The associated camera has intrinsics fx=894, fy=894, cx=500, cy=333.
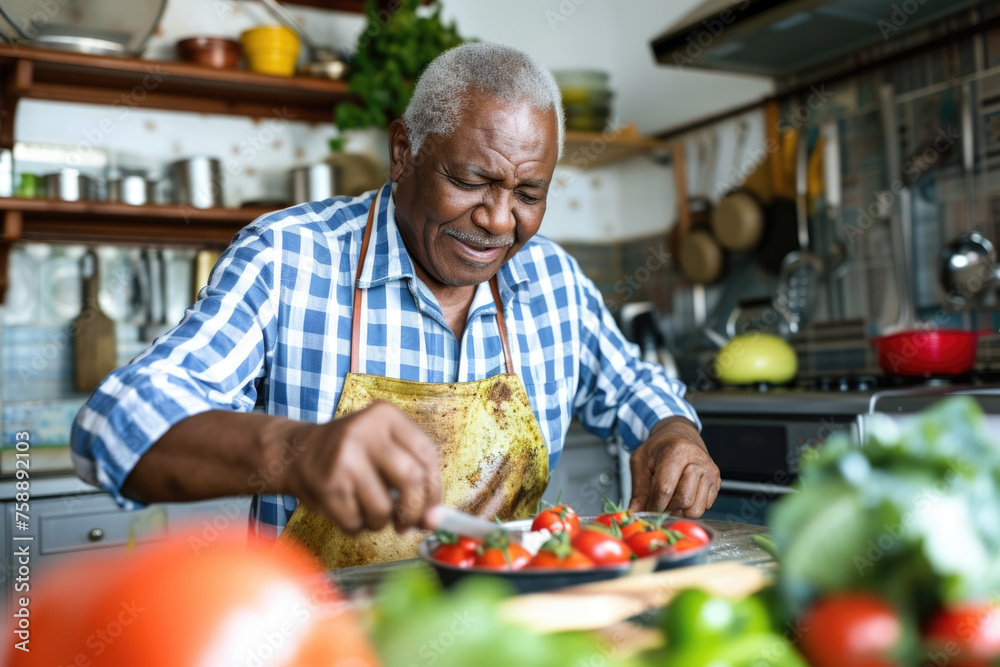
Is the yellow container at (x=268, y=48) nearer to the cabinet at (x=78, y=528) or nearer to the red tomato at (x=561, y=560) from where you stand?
the cabinet at (x=78, y=528)

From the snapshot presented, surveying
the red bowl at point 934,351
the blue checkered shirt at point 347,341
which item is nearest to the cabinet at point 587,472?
the red bowl at point 934,351

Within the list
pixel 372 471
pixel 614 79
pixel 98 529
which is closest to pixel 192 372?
pixel 372 471

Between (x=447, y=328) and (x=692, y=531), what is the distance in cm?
66

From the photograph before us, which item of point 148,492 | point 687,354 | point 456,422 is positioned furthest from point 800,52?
point 148,492

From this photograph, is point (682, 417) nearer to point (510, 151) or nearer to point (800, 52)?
point (510, 151)

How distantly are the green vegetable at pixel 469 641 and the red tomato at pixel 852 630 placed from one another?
0.42 feet

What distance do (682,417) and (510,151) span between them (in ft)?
1.67

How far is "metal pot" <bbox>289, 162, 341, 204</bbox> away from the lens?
2719 mm

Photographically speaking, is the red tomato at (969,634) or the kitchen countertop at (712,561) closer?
the red tomato at (969,634)

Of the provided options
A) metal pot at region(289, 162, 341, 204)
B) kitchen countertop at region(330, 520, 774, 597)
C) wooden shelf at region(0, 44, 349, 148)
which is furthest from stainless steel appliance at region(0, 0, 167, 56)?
kitchen countertop at region(330, 520, 774, 597)

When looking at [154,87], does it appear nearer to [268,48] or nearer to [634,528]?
[268,48]

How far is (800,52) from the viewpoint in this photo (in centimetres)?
264

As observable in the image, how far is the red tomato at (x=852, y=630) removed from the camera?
47 centimetres

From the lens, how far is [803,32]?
8.05ft
